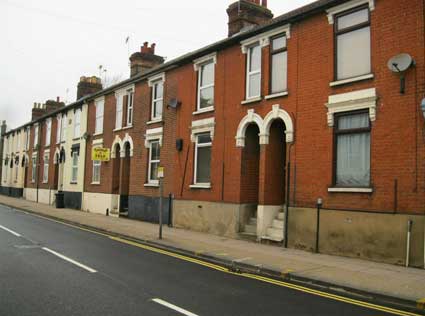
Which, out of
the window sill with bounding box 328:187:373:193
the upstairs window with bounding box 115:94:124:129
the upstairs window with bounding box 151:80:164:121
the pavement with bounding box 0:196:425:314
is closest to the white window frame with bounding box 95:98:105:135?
the upstairs window with bounding box 115:94:124:129

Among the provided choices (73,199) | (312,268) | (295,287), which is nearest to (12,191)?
(73,199)

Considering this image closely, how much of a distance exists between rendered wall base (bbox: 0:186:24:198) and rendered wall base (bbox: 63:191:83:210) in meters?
14.6

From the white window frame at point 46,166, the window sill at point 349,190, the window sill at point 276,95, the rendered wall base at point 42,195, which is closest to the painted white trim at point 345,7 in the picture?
the window sill at point 276,95

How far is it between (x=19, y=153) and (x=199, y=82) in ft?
107

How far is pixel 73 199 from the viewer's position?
2981cm

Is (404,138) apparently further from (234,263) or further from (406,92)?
(234,263)

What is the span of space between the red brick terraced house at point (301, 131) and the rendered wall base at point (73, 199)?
823 centimetres

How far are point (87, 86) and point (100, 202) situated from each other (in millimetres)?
10988

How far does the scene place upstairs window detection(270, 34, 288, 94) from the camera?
14.9 metres

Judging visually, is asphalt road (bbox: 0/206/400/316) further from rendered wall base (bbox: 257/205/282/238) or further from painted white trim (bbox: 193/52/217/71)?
painted white trim (bbox: 193/52/217/71)

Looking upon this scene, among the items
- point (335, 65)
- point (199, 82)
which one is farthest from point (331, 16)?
point (199, 82)

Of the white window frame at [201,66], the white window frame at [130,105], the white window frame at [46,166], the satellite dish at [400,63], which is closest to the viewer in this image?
the satellite dish at [400,63]

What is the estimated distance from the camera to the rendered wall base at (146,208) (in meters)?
20.1

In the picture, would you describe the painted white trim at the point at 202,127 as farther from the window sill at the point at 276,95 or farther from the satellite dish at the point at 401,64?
the satellite dish at the point at 401,64
